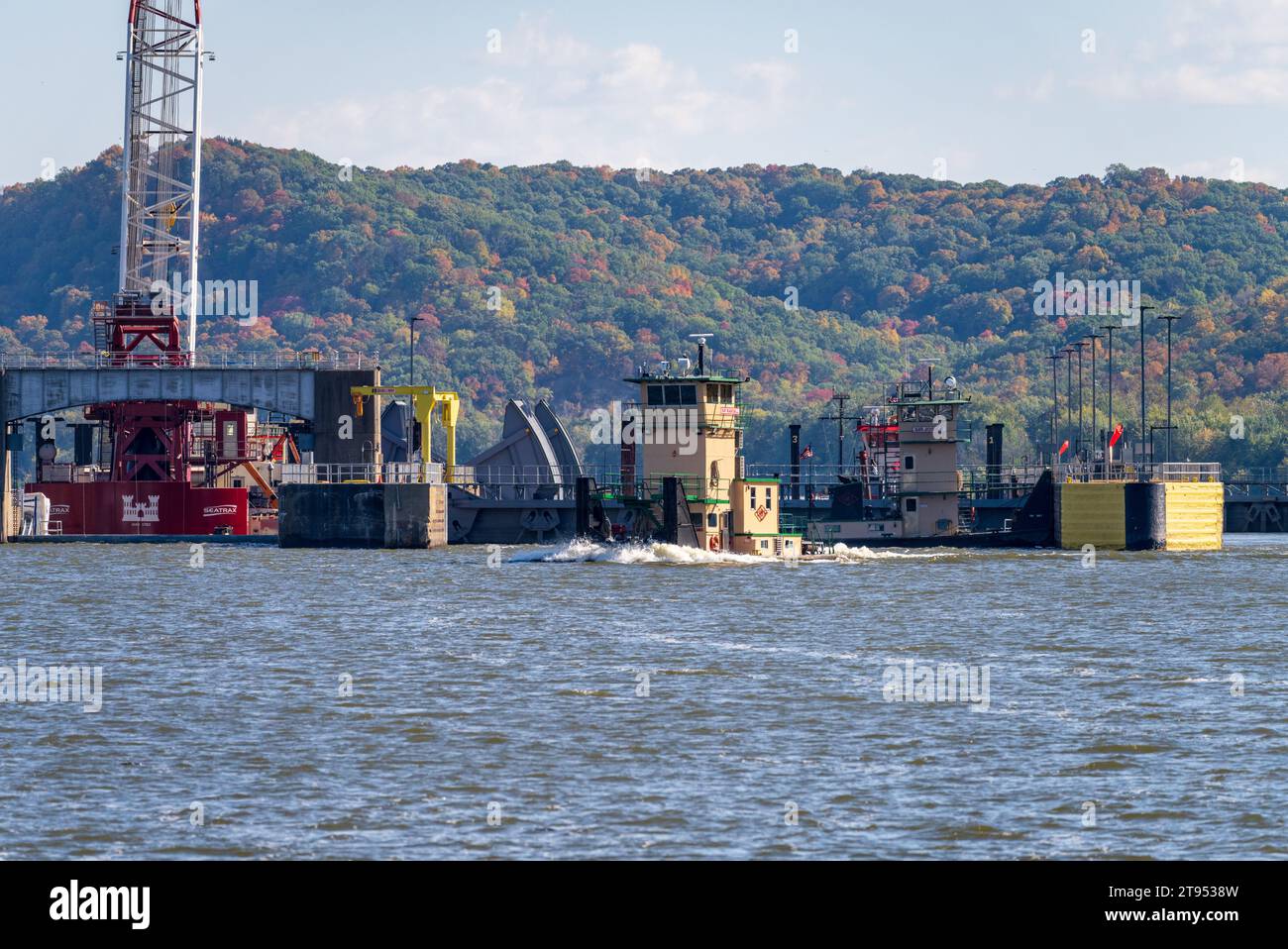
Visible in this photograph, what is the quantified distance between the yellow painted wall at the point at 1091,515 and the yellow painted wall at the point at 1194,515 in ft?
9.26

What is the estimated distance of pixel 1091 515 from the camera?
9850cm

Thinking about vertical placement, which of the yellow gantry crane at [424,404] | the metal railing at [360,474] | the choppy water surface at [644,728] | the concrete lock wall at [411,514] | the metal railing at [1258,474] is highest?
the yellow gantry crane at [424,404]

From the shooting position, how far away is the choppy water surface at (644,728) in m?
25.7

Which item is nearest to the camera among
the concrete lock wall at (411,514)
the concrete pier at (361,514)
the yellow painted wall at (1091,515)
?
the concrete lock wall at (411,514)

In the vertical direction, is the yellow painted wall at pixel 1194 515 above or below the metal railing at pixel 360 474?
below

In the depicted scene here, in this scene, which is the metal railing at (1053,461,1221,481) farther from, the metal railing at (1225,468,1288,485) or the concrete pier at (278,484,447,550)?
the metal railing at (1225,468,1288,485)

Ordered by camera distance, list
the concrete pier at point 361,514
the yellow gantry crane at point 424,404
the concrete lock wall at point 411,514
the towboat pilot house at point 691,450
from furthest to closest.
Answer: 1. the yellow gantry crane at point 424,404
2. the concrete pier at point 361,514
3. the concrete lock wall at point 411,514
4. the towboat pilot house at point 691,450

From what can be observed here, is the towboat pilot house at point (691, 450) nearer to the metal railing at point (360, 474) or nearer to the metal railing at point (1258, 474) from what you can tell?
the metal railing at point (360, 474)

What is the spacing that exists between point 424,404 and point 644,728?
75554 millimetres

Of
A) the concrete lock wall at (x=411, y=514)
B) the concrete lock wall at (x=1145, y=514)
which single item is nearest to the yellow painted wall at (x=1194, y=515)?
the concrete lock wall at (x=1145, y=514)

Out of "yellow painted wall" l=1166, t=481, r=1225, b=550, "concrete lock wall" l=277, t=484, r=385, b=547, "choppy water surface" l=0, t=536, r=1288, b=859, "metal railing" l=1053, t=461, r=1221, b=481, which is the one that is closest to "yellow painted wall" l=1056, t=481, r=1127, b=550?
"metal railing" l=1053, t=461, r=1221, b=481
